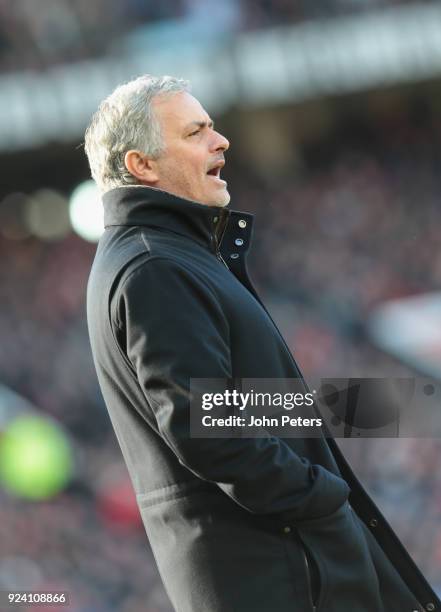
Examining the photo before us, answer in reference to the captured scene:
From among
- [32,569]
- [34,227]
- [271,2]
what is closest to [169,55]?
[271,2]

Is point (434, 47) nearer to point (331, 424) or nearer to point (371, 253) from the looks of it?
point (371, 253)

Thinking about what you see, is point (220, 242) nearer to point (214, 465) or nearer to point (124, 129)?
point (124, 129)

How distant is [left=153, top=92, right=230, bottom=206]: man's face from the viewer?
2514 millimetres

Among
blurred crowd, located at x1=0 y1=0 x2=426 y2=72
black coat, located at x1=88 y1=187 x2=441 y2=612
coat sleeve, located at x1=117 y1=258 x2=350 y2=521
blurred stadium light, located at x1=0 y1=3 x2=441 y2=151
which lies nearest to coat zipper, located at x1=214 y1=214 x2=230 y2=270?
black coat, located at x1=88 y1=187 x2=441 y2=612

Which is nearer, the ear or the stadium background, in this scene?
the ear

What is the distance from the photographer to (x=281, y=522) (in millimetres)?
2266

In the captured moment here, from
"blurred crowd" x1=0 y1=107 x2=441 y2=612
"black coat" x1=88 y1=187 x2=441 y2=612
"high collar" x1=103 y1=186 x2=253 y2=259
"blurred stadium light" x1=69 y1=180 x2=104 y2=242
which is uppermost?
"high collar" x1=103 y1=186 x2=253 y2=259

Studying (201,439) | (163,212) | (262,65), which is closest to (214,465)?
(201,439)

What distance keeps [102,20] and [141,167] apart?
435 inches

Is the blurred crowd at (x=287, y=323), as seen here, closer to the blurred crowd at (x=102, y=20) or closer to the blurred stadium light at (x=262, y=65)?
the blurred crowd at (x=102, y=20)

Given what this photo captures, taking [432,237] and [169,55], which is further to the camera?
[169,55]

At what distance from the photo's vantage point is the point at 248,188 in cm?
1355

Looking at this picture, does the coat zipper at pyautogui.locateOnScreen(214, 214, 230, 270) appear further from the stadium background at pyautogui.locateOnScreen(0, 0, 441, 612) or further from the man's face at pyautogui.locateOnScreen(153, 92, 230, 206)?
the stadium background at pyautogui.locateOnScreen(0, 0, 441, 612)

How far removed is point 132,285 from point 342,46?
10920 mm
